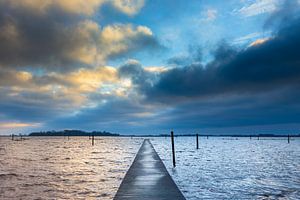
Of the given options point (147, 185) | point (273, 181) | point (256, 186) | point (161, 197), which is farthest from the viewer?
point (273, 181)

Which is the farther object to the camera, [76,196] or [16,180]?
[16,180]

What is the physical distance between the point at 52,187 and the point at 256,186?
42.6 ft

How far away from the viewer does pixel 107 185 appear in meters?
19.5

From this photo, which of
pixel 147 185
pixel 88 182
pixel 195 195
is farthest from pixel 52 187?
pixel 195 195

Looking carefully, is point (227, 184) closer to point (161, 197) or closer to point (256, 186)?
point (256, 186)

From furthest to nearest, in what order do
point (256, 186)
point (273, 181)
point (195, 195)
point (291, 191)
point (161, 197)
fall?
point (273, 181) < point (256, 186) < point (291, 191) < point (195, 195) < point (161, 197)

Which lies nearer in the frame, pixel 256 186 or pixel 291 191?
pixel 291 191

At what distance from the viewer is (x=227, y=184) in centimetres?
2036

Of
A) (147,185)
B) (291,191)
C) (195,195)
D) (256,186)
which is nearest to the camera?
(147,185)

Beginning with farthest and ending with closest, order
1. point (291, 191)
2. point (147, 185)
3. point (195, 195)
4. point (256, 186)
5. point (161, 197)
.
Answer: point (256, 186) < point (291, 191) < point (195, 195) < point (147, 185) < point (161, 197)

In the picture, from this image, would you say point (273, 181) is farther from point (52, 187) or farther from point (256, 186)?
point (52, 187)

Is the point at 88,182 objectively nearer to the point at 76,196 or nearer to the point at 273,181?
the point at 76,196

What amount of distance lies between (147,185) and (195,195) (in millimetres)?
2869

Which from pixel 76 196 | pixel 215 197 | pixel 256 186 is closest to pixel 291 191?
pixel 256 186
